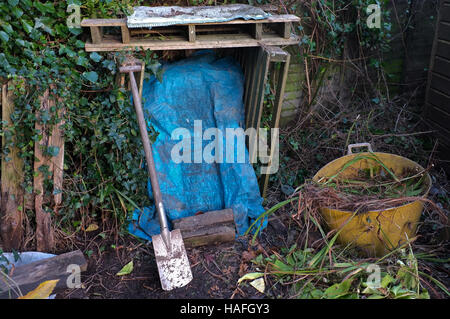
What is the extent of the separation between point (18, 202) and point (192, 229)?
4.28ft

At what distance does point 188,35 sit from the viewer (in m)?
3.14

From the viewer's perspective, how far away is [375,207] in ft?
9.37

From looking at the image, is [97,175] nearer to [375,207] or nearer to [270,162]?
[270,162]

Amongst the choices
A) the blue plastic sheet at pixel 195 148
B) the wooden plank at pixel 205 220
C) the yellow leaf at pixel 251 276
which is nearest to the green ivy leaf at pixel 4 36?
the blue plastic sheet at pixel 195 148

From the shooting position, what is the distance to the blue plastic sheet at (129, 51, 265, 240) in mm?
3422

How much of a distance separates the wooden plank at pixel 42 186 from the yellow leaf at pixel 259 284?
155cm

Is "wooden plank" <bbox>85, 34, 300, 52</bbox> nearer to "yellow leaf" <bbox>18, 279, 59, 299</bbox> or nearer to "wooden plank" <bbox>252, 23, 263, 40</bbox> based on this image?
"wooden plank" <bbox>252, 23, 263, 40</bbox>

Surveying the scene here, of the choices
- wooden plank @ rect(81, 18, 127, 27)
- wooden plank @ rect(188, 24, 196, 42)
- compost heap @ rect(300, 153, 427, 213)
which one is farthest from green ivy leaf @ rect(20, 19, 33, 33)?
compost heap @ rect(300, 153, 427, 213)

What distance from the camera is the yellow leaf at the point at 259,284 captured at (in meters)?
2.76

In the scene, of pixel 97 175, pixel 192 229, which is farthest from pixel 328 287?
pixel 97 175

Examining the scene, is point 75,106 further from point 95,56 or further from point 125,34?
point 125,34
